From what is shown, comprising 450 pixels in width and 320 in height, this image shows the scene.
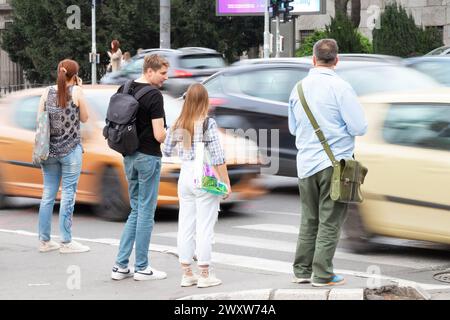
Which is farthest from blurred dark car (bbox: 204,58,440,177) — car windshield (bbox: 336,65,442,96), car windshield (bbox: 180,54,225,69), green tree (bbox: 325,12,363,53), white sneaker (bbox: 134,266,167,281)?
green tree (bbox: 325,12,363,53)

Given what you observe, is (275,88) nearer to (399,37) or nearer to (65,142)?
(65,142)

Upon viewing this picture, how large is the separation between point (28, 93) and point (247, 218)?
321cm

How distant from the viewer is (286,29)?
3934 cm

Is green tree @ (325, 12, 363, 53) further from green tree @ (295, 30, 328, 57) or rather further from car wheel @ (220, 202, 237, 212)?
car wheel @ (220, 202, 237, 212)

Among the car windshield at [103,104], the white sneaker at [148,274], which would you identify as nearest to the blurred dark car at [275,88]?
the car windshield at [103,104]

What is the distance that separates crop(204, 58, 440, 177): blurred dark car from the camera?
13664 millimetres

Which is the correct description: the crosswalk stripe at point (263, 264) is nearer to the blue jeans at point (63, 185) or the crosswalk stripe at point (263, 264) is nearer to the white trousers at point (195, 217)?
the blue jeans at point (63, 185)

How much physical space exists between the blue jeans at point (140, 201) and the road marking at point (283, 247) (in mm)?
2065

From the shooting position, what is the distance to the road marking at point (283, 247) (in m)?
9.32

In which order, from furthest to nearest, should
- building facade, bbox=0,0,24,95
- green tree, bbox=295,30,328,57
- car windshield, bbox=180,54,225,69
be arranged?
1. building facade, bbox=0,0,24,95
2. green tree, bbox=295,30,328,57
3. car windshield, bbox=180,54,225,69

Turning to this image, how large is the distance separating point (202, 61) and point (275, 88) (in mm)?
9820

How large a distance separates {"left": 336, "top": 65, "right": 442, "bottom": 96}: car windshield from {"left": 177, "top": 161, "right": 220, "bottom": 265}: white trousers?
18.5 feet

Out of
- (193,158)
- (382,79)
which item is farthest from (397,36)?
(193,158)
